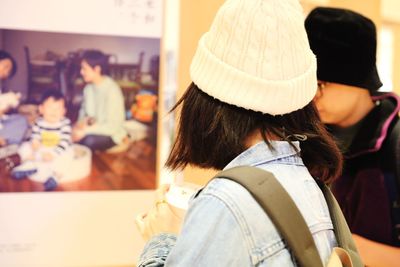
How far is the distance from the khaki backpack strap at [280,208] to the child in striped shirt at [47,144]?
0.79m

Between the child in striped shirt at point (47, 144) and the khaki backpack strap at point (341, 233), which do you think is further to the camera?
the child in striped shirt at point (47, 144)

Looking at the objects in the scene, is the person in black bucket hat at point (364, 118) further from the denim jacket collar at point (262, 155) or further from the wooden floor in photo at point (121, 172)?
the denim jacket collar at point (262, 155)

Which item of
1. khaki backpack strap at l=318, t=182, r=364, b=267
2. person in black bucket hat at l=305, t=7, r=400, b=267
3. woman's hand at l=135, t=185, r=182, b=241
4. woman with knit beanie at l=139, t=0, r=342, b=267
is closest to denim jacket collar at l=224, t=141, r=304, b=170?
woman with knit beanie at l=139, t=0, r=342, b=267

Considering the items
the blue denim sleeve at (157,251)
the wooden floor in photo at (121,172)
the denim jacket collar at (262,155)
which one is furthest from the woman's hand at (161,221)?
the wooden floor in photo at (121,172)

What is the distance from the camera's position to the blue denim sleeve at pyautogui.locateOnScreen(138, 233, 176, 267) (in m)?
0.80

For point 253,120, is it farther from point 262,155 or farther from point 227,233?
point 227,233

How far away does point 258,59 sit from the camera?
73 cm

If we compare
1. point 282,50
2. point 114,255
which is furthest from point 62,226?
point 282,50

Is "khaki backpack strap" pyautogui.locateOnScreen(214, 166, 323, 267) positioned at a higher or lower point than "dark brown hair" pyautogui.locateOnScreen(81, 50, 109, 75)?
lower

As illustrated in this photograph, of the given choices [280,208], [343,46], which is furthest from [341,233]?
[343,46]

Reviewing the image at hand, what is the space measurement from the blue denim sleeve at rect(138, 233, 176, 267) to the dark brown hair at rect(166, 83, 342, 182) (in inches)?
5.4

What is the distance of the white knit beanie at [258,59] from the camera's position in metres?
0.73

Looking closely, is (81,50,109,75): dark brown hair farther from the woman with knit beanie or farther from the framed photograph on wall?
A: the woman with knit beanie

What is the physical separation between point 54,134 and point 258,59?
804 millimetres
